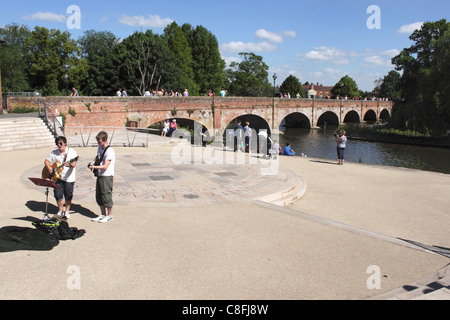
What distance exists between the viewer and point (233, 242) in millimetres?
5363

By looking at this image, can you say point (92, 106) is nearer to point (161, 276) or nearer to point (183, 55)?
point (161, 276)

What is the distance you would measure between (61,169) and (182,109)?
2375cm

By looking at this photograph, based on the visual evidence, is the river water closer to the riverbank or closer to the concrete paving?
the riverbank

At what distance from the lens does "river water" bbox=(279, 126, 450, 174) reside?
25.9m

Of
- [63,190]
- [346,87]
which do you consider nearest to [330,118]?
[346,87]

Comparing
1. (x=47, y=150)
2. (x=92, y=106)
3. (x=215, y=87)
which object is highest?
(x=215, y=87)

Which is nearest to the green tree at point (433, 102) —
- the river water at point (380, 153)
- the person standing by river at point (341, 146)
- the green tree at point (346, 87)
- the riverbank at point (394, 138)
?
the riverbank at point (394, 138)

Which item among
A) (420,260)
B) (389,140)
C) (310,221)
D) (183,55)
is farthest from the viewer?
(183,55)

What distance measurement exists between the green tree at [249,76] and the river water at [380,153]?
80.2 ft

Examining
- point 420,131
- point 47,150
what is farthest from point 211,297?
point 420,131

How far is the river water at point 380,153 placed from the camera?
1021 inches
